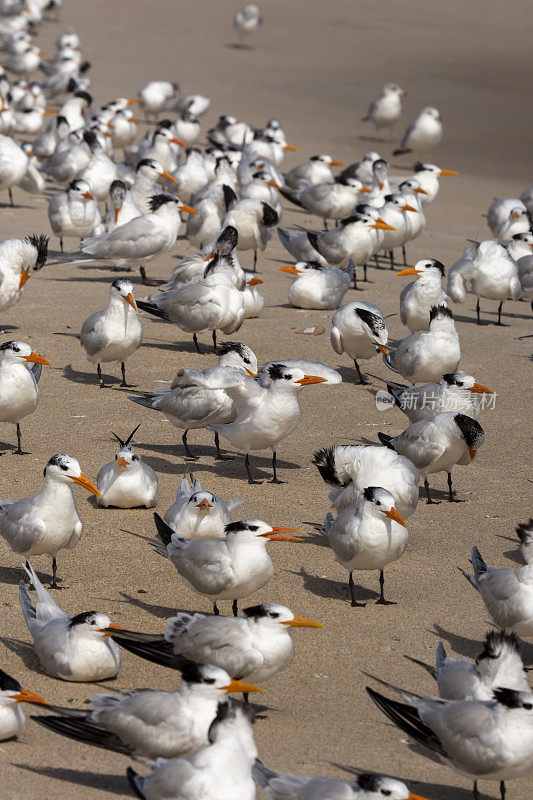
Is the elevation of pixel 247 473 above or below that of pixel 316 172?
above

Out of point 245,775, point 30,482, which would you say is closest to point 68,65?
point 30,482

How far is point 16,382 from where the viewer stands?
757 centimetres

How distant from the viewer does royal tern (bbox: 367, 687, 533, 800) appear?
4.29 meters

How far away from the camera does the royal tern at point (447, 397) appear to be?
7824 millimetres

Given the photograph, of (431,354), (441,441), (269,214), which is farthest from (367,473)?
(269,214)

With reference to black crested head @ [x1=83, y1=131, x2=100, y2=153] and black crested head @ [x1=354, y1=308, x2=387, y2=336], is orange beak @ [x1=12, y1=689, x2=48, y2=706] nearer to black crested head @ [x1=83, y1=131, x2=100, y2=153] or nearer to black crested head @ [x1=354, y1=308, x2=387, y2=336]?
black crested head @ [x1=354, y1=308, x2=387, y2=336]

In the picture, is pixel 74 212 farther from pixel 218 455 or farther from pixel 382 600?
pixel 382 600

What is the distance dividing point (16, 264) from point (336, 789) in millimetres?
7139

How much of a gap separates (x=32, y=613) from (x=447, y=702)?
1900mm

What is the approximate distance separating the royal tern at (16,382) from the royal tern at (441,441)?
2.36 metres

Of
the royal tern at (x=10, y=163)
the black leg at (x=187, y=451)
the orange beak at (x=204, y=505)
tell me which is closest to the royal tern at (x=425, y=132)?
the royal tern at (x=10, y=163)

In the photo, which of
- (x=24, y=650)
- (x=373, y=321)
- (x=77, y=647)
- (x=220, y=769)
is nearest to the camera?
(x=220, y=769)

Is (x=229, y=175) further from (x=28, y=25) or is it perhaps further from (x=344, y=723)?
(x=28, y=25)

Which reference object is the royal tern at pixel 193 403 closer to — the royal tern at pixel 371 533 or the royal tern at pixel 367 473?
the royal tern at pixel 367 473
